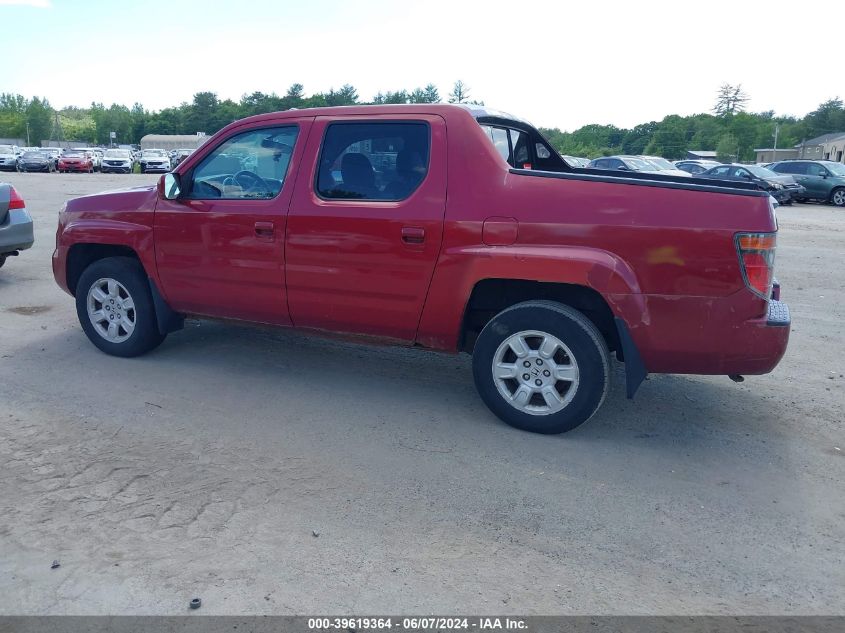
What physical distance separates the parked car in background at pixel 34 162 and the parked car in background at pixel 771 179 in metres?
36.6

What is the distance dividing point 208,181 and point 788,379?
4690 millimetres

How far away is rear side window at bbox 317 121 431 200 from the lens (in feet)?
14.8

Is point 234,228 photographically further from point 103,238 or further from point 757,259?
point 757,259

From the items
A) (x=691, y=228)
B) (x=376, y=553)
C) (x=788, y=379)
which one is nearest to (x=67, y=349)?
(x=376, y=553)

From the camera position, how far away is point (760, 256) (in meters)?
3.79

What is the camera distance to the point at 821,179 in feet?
83.4

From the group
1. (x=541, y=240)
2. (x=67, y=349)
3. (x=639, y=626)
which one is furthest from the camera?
(x=67, y=349)

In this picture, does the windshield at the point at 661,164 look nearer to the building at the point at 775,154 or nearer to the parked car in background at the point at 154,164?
the parked car in background at the point at 154,164

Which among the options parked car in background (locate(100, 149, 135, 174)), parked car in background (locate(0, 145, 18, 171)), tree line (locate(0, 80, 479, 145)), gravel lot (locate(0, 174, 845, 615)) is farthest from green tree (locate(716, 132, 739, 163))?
gravel lot (locate(0, 174, 845, 615))

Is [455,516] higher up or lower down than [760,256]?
lower down

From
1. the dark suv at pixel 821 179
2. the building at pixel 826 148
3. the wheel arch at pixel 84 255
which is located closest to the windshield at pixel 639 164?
the dark suv at pixel 821 179

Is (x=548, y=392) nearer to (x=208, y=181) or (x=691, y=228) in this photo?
(x=691, y=228)

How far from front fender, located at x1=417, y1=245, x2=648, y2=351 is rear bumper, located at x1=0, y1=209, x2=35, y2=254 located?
20.5ft

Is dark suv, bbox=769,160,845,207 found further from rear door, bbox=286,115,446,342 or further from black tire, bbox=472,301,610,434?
rear door, bbox=286,115,446,342
